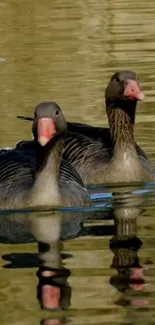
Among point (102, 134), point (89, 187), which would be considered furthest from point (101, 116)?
point (89, 187)

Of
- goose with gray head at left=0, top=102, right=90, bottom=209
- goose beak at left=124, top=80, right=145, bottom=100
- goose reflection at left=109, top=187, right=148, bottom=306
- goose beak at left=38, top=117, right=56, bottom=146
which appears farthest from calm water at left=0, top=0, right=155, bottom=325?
goose beak at left=124, top=80, right=145, bottom=100

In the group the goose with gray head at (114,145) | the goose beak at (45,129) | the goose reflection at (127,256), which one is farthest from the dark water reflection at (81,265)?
the goose with gray head at (114,145)

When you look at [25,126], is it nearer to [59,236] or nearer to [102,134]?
[102,134]

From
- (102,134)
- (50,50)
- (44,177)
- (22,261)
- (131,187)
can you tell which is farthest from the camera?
(50,50)

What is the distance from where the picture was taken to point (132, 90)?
15.5 meters

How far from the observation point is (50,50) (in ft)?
100

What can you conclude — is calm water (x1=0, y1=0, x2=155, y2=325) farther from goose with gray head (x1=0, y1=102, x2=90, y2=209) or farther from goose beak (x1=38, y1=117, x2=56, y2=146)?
goose beak (x1=38, y1=117, x2=56, y2=146)

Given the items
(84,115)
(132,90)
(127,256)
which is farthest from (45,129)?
(84,115)

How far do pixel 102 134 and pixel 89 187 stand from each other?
57.9 inches

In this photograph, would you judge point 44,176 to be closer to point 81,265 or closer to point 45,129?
point 45,129

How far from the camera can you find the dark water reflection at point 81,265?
9773 mm

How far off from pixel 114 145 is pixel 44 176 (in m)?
3.12

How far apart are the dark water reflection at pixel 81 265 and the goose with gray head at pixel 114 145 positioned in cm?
124

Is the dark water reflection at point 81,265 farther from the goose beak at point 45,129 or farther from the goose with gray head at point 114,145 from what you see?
the goose with gray head at point 114,145
